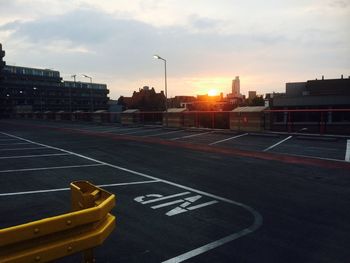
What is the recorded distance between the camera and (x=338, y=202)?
7578 mm

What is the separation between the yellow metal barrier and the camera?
2957 millimetres

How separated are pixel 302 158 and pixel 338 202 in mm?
5944

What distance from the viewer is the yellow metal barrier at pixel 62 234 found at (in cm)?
296

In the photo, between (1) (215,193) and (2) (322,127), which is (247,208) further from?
(2) (322,127)

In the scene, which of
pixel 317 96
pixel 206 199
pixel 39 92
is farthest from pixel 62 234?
pixel 39 92

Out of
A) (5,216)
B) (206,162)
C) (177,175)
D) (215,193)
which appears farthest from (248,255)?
(206,162)

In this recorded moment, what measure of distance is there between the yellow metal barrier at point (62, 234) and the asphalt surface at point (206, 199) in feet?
4.86

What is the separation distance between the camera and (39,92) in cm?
11781

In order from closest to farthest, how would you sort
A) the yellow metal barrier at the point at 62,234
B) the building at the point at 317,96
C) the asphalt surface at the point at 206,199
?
the yellow metal barrier at the point at 62,234 → the asphalt surface at the point at 206,199 → the building at the point at 317,96

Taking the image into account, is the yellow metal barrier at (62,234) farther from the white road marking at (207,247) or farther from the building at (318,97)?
the building at (318,97)

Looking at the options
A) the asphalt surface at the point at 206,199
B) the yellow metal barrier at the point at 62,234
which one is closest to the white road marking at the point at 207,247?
the asphalt surface at the point at 206,199

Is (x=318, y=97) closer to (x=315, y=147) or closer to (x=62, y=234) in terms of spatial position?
(x=315, y=147)

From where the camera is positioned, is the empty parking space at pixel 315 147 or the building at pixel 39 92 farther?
the building at pixel 39 92

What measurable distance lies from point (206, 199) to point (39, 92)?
119610 mm
